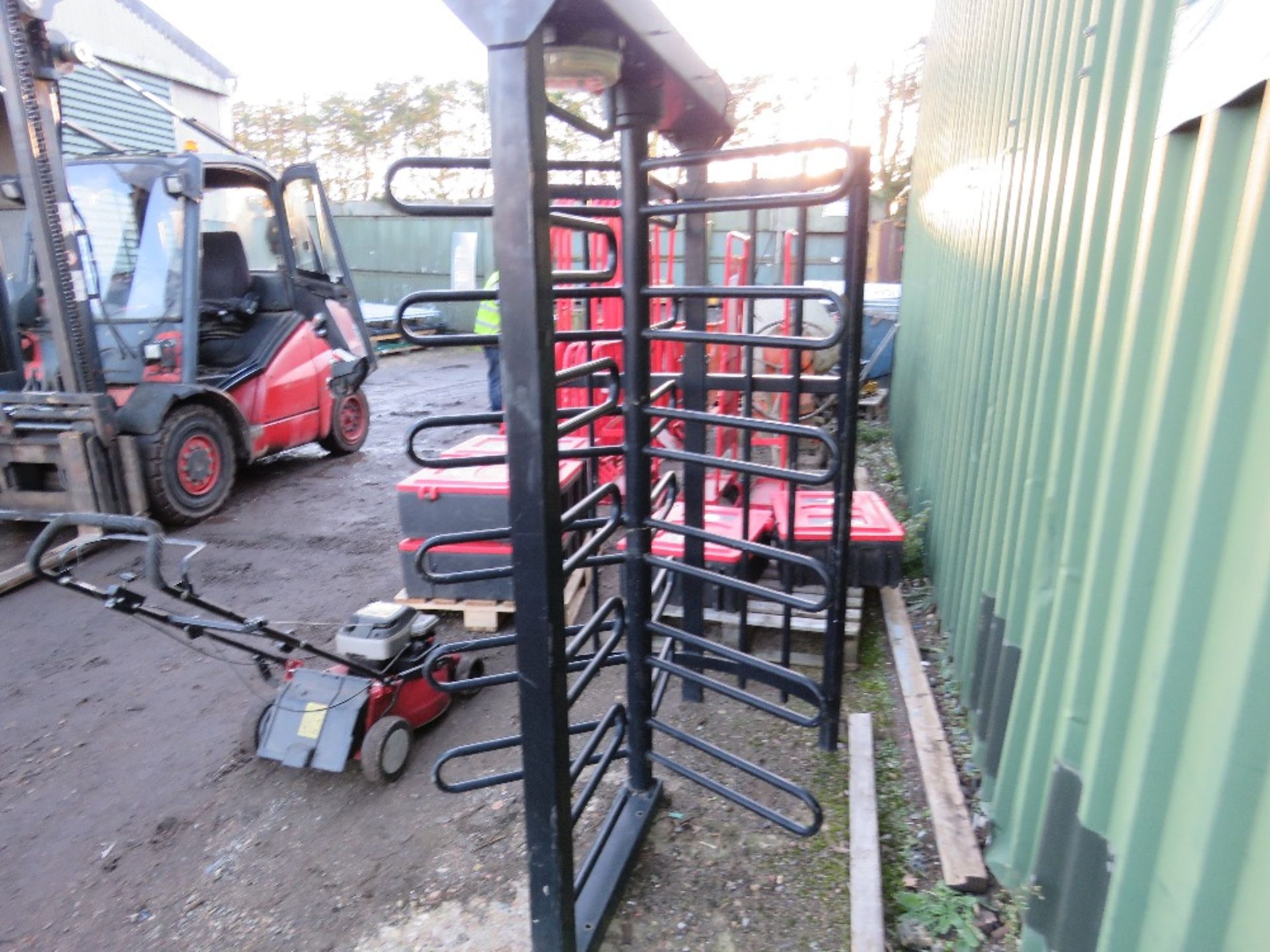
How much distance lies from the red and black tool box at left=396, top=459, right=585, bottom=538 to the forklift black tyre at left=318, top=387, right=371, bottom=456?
4024 millimetres

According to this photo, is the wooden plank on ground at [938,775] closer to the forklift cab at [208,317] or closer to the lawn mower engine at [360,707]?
the lawn mower engine at [360,707]

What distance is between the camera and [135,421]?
5.61 metres

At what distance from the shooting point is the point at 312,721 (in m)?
2.96

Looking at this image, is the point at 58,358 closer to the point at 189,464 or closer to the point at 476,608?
the point at 189,464

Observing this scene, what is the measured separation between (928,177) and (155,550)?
272 inches

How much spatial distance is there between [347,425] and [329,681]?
573 centimetres

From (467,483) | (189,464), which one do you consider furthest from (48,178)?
(467,483)

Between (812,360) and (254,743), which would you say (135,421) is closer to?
(254,743)

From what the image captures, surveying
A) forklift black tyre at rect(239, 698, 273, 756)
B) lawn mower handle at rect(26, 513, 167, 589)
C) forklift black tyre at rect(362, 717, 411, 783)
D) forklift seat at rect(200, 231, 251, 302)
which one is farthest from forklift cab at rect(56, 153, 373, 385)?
forklift black tyre at rect(362, 717, 411, 783)

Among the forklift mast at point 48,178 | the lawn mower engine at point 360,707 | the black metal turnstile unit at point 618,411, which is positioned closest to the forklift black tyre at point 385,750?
the lawn mower engine at point 360,707

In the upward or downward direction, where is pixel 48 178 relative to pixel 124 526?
upward

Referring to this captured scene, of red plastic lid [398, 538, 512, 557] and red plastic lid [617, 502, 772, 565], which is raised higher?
red plastic lid [617, 502, 772, 565]

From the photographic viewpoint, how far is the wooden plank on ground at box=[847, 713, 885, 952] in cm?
218

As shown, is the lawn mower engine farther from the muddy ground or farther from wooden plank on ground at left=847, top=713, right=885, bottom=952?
wooden plank on ground at left=847, top=713, right=885, bottom=952
